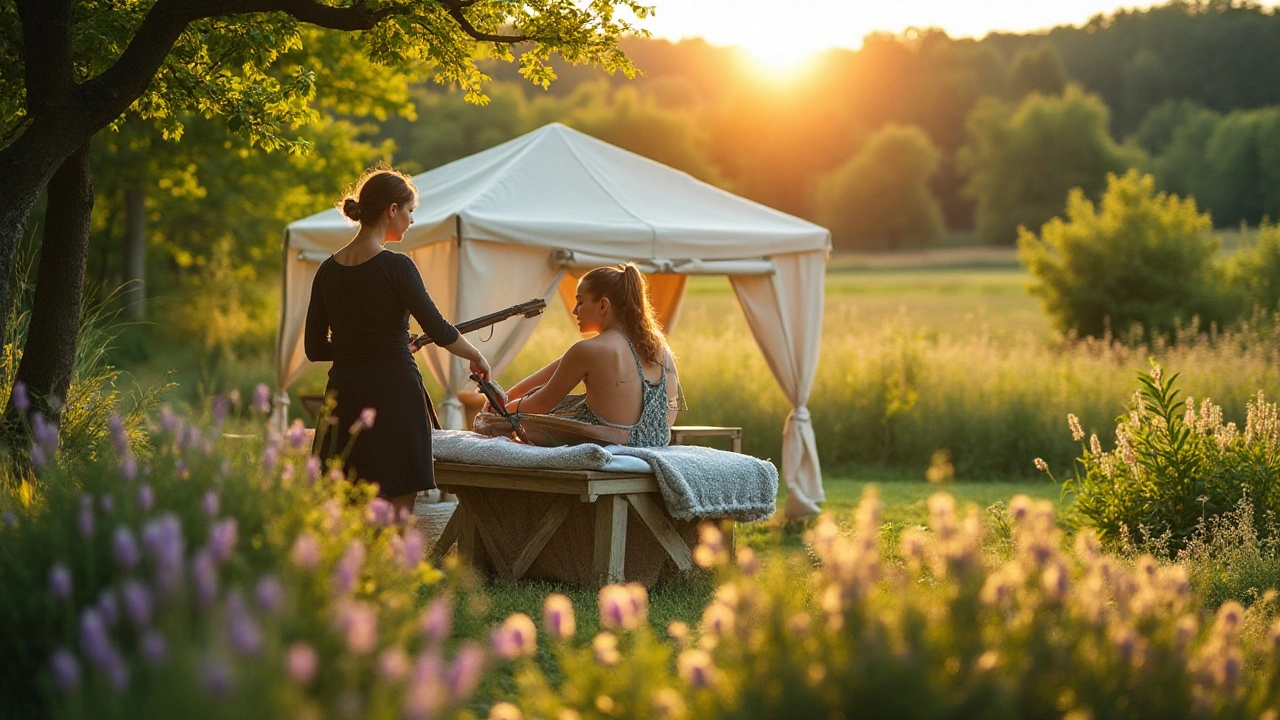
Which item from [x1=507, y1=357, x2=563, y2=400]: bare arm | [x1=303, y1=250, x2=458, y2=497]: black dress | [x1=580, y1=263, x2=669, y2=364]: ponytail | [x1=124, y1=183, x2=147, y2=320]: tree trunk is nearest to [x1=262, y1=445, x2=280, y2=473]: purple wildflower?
[x1=303, y1=250, x2=458, y2=497]: black dress

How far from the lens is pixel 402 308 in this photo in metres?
5.05

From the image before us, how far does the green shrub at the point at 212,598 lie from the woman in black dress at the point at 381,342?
86cm

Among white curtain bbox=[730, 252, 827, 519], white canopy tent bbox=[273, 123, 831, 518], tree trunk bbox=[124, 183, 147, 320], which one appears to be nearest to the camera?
white canopy tent bbox=[273, 123, 831, 518]

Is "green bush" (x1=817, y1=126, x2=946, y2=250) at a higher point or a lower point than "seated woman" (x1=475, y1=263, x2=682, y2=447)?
higher

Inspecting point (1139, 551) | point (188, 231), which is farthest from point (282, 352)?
point (188, 231)

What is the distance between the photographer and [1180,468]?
718 centimetres

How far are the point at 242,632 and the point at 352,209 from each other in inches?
135

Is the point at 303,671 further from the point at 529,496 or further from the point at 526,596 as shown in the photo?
the point at 529,496

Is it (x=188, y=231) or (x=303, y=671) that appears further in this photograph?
(x=188, y=231)

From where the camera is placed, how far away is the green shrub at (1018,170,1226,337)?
2038cm

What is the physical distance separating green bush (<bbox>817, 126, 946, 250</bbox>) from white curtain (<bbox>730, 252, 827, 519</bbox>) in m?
57.7

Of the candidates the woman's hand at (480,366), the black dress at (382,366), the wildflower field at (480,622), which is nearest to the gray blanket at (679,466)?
the wildflower field at (480,622)

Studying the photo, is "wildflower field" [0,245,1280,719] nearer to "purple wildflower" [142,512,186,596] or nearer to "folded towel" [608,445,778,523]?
"purple wildflower" [142,512,186,596]

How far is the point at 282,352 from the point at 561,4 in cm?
447
